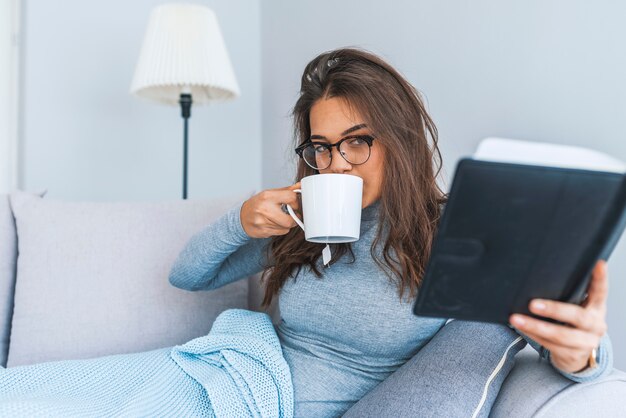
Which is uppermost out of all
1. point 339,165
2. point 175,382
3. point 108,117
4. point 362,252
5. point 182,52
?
Answer: point 182,52

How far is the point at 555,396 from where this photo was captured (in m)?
0.74

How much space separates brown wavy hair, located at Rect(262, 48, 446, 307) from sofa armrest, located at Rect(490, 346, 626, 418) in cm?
21

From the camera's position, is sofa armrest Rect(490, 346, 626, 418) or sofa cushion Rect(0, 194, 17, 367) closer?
sofa armrest Rect(490, 346, 626, 418)

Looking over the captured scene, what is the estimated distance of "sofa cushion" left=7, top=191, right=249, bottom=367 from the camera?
1218mm

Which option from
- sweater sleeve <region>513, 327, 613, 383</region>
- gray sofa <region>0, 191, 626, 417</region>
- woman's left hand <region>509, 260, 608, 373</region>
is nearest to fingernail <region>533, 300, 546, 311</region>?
woman's left hand <region>509, 260, 608, 373</region>

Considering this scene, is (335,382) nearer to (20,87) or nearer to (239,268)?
(239,268)

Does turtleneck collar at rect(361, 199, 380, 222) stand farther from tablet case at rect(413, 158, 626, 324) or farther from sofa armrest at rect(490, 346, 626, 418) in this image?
tablet case at rect(413, 158, 626, 324)

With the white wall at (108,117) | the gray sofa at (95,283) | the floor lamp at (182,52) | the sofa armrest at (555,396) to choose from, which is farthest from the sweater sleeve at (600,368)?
the white wall at (108,117)

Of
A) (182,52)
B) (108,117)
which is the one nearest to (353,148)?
(182,52)

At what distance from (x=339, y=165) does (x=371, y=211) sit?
0.45ft

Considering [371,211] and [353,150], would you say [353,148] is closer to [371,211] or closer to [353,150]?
[353,150]

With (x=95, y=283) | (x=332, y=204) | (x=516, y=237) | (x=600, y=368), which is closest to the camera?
(x=516, y=237)

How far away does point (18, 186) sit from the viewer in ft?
7.06

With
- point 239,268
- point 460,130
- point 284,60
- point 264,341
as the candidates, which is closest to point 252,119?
point 284,60
